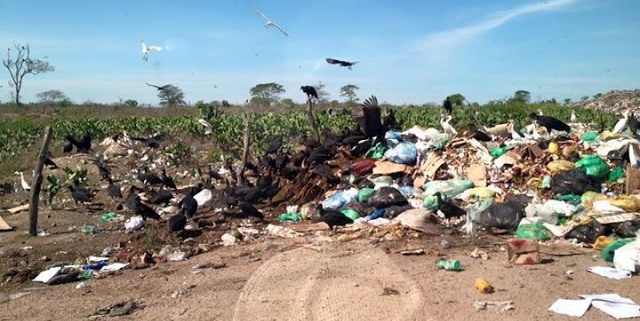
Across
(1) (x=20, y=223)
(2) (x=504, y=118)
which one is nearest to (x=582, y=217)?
(1) (x=20, y=223)

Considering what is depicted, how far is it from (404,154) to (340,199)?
1467mm

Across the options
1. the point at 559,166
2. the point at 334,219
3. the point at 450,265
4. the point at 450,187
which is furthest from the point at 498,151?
the point at 450,265

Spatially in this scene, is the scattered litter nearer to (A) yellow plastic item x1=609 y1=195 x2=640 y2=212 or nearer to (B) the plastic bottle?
(B) the plastic bottle

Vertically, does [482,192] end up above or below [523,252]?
above

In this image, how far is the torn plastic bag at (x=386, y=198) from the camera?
7.22 metres

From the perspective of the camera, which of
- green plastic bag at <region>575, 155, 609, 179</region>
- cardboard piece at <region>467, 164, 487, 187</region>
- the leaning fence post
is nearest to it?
green plastic bag at <region>575, 155, 609, 179</region>

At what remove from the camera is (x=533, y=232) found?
5.94 m

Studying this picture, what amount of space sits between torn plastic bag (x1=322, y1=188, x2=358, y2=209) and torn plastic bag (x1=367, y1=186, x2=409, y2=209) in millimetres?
457

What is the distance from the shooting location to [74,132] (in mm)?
18797

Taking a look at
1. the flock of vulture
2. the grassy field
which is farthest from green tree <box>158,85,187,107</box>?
the flock of vulture

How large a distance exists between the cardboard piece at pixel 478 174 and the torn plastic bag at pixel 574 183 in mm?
952

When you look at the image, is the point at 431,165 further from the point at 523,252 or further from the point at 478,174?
the point at 523,252

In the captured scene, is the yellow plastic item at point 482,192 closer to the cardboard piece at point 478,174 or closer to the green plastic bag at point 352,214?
the cardboard piece at point 478,174

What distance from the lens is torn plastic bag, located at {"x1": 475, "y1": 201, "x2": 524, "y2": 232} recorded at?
622 centimetres
